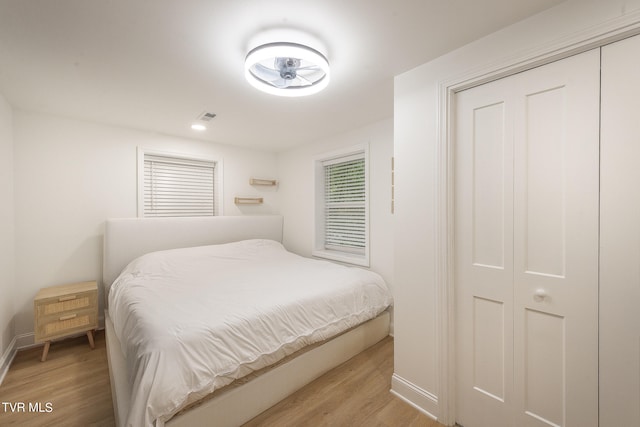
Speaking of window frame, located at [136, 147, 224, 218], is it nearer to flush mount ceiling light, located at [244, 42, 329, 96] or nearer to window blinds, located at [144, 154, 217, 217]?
window blinds, located at [144, 154, 217, 217]

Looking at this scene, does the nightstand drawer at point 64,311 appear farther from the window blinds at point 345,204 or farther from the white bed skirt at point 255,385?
the window blinds at point 345,204

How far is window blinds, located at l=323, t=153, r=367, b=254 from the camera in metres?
3.41

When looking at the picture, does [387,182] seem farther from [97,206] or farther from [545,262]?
[97,206]

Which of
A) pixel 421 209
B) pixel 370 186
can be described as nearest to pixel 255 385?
A: pixel 421 209

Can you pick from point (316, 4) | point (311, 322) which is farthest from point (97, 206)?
point (316, 4)

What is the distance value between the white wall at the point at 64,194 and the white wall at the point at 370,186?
1.87m

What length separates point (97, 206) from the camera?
2936 mm

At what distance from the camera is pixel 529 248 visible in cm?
137

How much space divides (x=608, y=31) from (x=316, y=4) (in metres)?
1.29

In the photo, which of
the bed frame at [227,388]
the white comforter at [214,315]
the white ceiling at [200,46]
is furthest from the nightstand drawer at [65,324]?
the white ceiling at [200,46]

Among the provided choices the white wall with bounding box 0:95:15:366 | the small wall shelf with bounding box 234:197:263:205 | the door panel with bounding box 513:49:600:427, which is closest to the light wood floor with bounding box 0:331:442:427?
the white wall with bounding box 0:95:15:366

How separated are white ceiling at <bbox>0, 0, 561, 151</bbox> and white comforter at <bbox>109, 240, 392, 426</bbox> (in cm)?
165

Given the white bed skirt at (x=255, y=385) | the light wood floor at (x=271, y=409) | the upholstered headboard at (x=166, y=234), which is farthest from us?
the upholstered headboard at (x=166, y=234)

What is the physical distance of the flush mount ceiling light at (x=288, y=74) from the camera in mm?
1533
